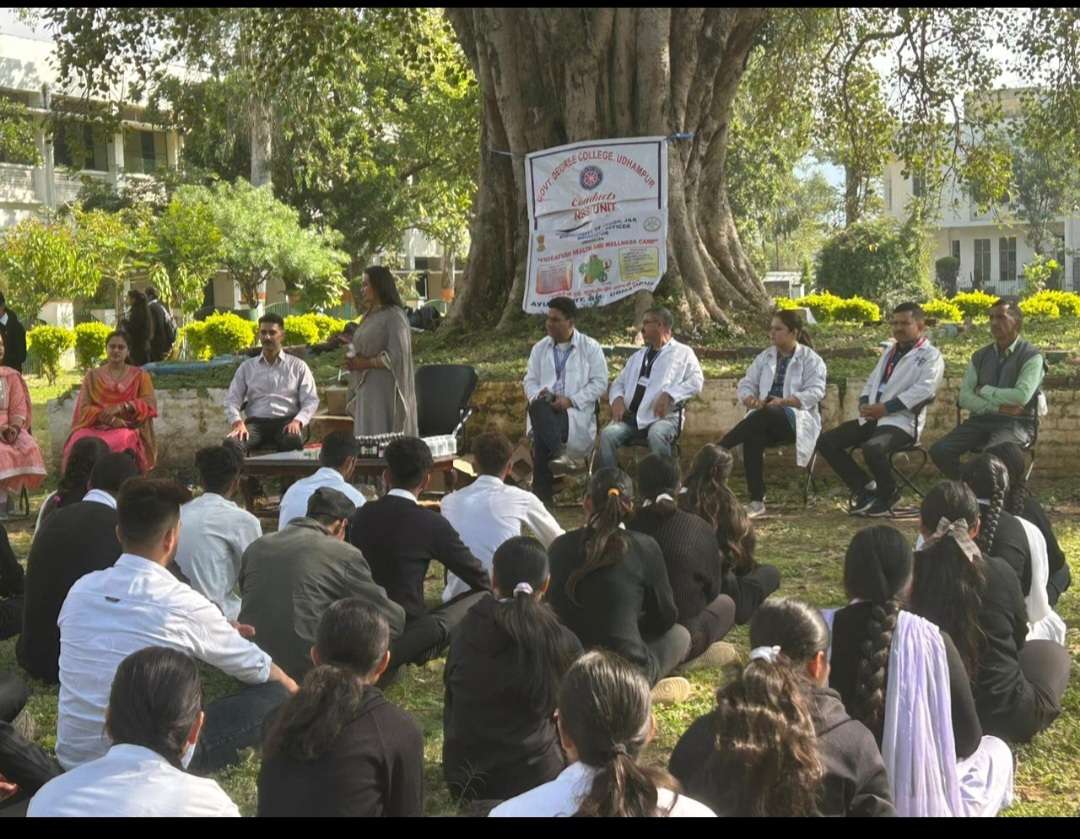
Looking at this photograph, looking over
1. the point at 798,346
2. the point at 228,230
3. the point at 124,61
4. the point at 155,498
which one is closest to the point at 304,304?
the point at 228,230

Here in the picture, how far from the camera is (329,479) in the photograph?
6.96 m

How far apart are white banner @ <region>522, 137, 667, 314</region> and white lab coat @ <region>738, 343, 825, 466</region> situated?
275 centimetres

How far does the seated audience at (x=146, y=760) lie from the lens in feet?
10.6

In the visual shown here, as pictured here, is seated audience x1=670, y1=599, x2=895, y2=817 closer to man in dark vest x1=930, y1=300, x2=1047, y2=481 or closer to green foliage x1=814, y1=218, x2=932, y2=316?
man in dark vest x1=930, y1=300, x2=1047, y2=481

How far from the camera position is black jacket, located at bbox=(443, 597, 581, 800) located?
465 cm

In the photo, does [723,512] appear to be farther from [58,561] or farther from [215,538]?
[58,561]

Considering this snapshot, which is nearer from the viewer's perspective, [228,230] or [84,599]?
[84,599]

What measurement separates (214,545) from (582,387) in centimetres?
433

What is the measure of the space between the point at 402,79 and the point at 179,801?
31.0m

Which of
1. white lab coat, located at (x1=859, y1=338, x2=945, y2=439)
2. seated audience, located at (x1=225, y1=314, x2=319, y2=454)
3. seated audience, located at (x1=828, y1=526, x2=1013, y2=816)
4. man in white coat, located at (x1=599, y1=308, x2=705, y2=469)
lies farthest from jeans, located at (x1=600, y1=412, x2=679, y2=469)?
seated audience, located at (x1=828, y1=526, x2=1013, y2=816)

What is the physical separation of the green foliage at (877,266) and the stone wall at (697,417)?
24.7 metres

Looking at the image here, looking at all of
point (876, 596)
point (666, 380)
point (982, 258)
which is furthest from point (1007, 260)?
point (876, 596)

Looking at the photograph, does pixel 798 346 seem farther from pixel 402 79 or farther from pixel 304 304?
pixel 304 304

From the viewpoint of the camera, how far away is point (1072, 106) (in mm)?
15039
